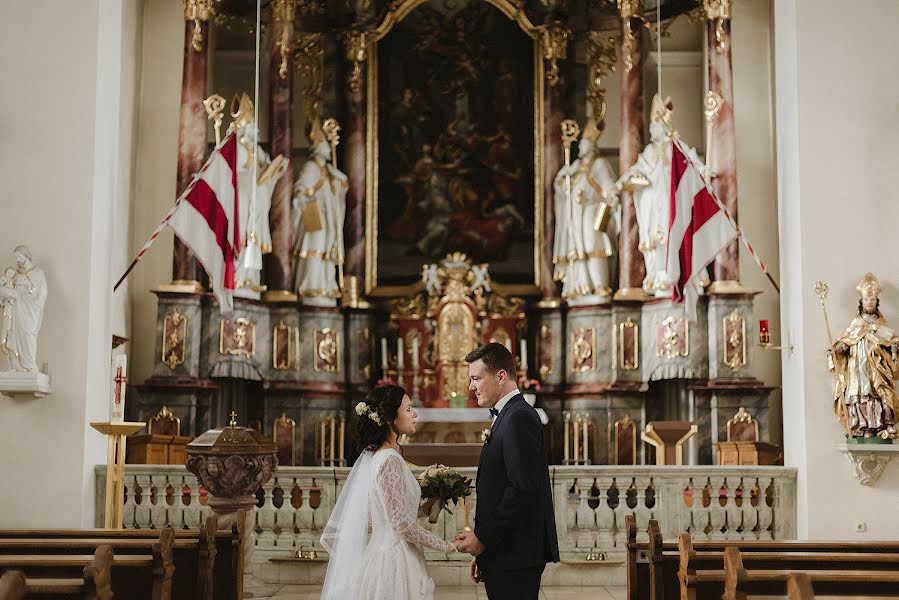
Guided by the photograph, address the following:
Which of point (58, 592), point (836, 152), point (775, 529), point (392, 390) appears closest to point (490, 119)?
point (836, 152)

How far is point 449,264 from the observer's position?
50.6 feet

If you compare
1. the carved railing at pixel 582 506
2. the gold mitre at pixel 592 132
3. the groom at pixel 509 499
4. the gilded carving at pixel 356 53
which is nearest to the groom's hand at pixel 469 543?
the groom at pixel 509 499

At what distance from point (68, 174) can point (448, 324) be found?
18.4 ft

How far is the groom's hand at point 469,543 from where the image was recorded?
5.39 meters

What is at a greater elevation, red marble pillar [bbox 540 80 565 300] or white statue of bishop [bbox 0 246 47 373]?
red marble pillar [bbox 540 80 565 300]

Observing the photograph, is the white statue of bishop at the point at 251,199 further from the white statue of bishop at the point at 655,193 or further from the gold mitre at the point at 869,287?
the gold mitre at the point at 869,287

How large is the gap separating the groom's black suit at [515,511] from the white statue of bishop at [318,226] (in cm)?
950

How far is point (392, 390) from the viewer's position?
5938 millimetres

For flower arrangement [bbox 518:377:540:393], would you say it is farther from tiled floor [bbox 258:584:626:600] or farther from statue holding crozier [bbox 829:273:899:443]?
statue holding crozier [bbox 829:273:899:443]

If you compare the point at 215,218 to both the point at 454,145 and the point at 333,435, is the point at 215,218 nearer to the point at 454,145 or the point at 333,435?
the point at 333,435

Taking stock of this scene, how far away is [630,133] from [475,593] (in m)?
7.08

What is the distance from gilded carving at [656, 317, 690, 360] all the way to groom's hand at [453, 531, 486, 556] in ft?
28.9

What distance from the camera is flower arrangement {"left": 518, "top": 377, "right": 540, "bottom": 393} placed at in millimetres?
14727

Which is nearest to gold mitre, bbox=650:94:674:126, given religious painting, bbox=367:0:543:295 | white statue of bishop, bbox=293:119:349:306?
religious painting, bbox=367:0:543:295
